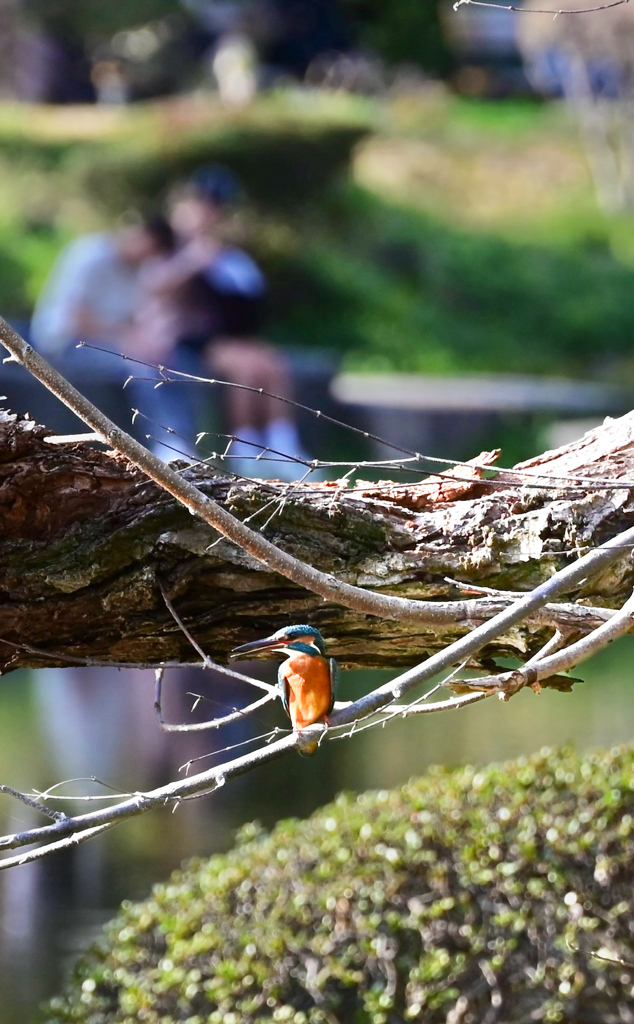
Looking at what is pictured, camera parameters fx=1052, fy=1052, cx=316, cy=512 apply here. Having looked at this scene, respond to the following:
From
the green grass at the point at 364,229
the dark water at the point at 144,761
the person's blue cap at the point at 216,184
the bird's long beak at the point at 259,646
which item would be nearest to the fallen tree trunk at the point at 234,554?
the bird's long beak at the point at 259,646

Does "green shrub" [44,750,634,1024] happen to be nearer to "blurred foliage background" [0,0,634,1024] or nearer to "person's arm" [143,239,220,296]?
A: "blurred foliage background" [0,0,634,1024]

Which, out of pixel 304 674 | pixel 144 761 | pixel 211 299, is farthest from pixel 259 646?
pixel 211 299

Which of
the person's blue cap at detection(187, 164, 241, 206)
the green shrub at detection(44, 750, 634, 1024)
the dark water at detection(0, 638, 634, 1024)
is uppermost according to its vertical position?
the person's blue cap at detection(187, 164, 241, 206)

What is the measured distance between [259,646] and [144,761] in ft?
8.15

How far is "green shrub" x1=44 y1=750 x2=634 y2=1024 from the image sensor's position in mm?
1449

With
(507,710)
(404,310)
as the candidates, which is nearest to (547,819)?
(507,710)

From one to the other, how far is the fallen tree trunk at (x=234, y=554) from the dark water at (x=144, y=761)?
1.49 metres

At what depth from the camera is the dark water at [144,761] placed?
8.04 ft

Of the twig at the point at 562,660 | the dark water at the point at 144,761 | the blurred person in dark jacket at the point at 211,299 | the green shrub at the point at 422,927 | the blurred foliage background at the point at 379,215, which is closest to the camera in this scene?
the twig at the point at 562,660

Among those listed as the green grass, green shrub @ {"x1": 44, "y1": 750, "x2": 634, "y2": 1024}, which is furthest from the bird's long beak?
the green grass

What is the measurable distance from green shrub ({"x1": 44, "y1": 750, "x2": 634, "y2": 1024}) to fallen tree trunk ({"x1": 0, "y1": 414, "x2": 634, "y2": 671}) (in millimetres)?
696

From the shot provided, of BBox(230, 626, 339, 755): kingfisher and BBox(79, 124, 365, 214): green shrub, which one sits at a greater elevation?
BBox(79, 124, 365, 214): green shrub

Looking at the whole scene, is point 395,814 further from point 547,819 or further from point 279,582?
point 279,582

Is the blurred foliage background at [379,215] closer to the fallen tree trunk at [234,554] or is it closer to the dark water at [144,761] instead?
the dark water at [144,761]
